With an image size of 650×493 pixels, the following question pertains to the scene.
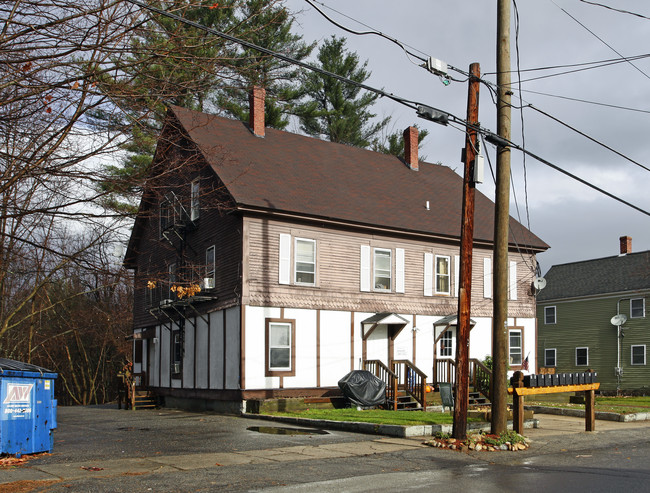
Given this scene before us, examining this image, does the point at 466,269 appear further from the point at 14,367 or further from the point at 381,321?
the point at 381,321

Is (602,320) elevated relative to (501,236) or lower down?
lower down

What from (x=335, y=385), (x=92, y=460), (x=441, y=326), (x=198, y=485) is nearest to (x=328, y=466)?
(x=198, y=485)

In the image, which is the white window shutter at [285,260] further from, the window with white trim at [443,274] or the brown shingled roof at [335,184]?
the window with white trim at [443,274]

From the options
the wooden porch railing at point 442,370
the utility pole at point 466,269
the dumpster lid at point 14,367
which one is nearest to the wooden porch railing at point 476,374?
the wooden porch railing at point 442,370

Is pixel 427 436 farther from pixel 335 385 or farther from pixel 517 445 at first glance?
pixel 335 385

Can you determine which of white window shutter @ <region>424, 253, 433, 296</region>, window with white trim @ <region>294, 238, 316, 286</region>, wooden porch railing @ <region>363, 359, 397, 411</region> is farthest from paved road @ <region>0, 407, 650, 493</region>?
white window shutter @ <region>424, 253, 433, 296</region>

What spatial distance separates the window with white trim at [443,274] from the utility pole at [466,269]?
14.1m

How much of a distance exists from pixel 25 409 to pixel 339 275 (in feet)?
48.0

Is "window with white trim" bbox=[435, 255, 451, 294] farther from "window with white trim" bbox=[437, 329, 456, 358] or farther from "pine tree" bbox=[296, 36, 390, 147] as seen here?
"pine tree" bbox=[296, 36, 390, 147]

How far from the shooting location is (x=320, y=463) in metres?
11.9

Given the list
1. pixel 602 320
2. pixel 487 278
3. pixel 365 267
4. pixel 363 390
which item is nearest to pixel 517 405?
pixel 363 390

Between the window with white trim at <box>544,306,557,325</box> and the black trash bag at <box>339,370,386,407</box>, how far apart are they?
2879cm

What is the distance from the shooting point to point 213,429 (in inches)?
712

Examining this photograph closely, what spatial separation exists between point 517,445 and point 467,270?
11.6ft
